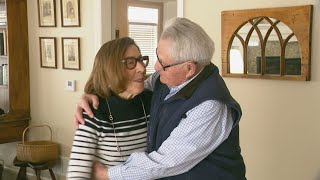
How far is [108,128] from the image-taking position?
1556mm

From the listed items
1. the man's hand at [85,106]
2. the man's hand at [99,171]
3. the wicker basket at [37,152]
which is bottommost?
the wicker basket at [37,152]

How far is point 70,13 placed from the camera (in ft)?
12.5

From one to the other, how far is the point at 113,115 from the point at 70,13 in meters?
2.47

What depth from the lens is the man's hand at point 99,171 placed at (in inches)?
58.1

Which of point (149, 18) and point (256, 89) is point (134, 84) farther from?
point (149, 18)

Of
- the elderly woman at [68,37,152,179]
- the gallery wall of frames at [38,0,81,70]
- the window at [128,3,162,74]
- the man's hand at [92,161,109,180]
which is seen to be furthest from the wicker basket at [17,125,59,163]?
the man's hand at [92,161,109,180]

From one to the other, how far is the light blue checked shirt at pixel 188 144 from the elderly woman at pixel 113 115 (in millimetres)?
183

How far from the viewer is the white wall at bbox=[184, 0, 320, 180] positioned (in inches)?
97.7

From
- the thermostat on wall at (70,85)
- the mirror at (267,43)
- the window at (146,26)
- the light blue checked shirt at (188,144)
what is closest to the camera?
the light blue checked shirt at (188,144)

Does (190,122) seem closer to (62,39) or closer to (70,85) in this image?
(70,85)

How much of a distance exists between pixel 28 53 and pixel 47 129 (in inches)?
32.6

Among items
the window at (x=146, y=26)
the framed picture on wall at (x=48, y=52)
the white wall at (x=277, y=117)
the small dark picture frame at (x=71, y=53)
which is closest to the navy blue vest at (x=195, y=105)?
the white wall at (x=277, y=117)

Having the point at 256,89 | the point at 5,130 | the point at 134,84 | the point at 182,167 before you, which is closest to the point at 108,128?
the point at 134,84

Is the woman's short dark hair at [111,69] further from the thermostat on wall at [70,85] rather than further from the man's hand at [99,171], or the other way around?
the thermostat on wall at [70,85]
